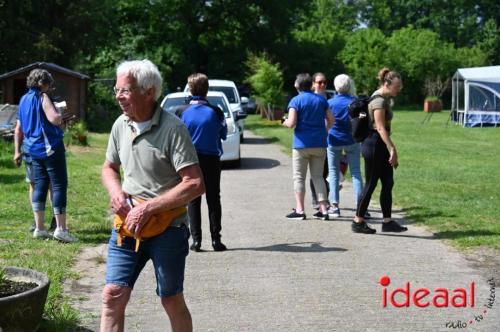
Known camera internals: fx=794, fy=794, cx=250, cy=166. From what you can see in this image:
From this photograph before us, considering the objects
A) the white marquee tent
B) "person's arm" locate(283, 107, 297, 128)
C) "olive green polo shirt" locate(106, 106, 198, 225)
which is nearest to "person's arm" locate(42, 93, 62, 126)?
"person's arm" locate(283, 107, 297, 128)

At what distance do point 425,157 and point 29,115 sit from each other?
1321 cm

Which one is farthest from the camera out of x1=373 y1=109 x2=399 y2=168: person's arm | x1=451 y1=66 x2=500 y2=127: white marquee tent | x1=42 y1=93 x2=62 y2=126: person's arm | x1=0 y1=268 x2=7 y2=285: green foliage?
x1=451 y1=66 x2=500 y2=127: white marquee tent

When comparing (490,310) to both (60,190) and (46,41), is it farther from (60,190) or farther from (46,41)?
(46,41)

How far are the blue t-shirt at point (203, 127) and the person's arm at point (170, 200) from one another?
389cm

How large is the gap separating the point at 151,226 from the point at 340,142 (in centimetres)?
628

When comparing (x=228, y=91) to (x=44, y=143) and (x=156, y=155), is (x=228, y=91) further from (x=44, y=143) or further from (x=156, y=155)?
(x=156, y=155)

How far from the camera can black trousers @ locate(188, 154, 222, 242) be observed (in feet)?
26.7

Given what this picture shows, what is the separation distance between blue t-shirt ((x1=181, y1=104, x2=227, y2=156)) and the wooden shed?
17.9 meters

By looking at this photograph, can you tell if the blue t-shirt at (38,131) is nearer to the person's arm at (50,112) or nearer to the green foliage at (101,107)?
the person's arm at (50,112)

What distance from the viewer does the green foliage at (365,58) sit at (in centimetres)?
5753

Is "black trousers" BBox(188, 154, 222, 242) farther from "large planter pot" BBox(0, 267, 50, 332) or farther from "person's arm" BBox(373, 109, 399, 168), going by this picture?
"large planter pot" BBox(0, 267, 50, 332)

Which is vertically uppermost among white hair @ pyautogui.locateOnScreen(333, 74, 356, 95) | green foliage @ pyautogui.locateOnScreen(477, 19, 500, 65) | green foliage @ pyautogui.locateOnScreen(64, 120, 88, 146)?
green foliage @ pyautogui.locateOnScreen(477, 19, 500, 65)

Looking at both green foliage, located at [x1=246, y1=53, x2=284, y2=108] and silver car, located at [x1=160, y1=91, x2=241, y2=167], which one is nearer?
silver car, located at [x1=160, y1=91, x2=241, y2=167]

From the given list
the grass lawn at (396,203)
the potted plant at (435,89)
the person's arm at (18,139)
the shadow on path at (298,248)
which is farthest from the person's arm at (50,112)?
the potted plant at (435,89)
